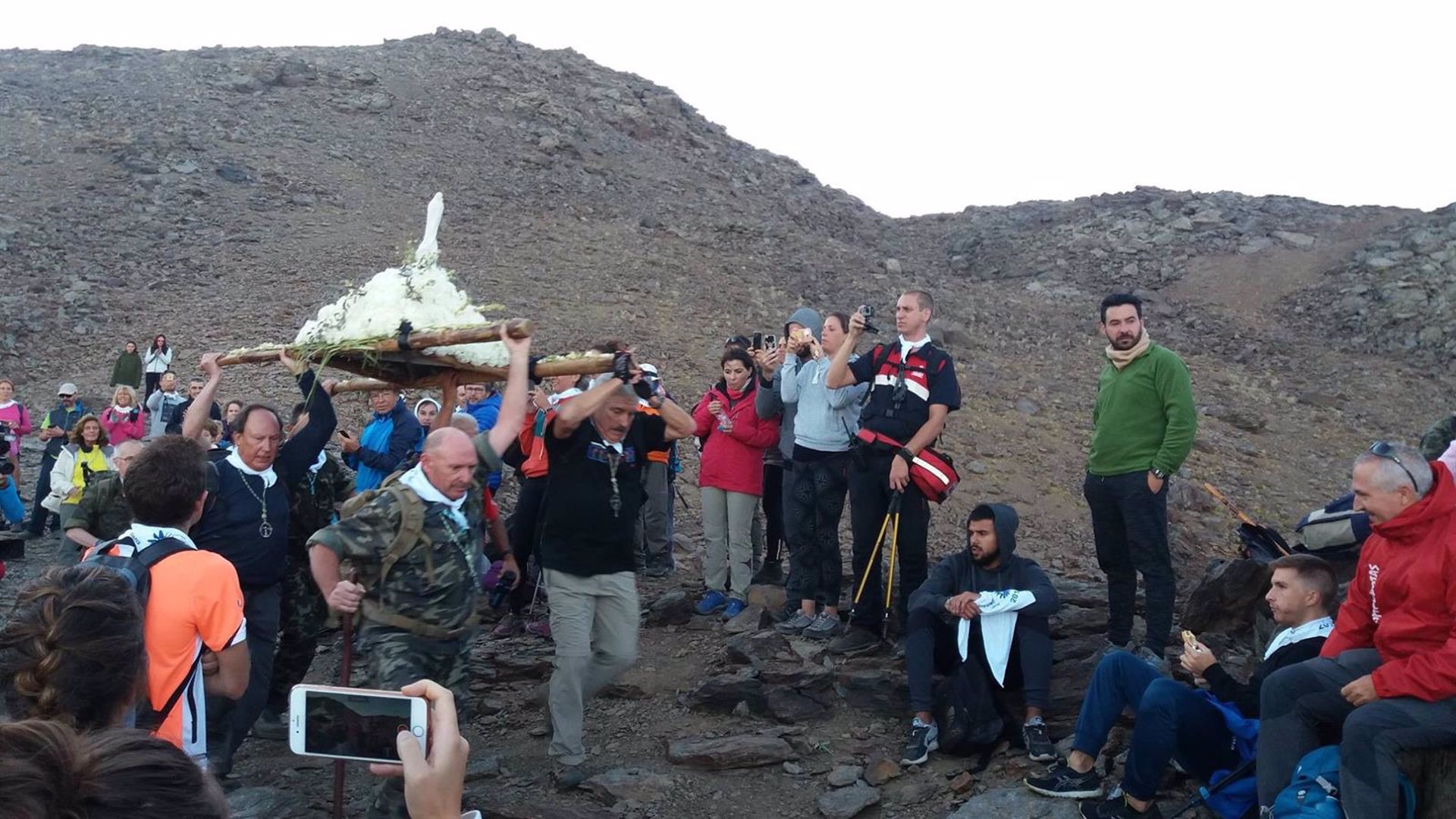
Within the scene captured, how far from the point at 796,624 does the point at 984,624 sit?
73.6 inches

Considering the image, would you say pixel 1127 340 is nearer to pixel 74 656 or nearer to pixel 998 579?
pixel 998 579

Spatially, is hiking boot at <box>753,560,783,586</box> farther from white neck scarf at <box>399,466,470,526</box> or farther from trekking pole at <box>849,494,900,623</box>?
white neck scarf at <box>399,466,470,526</box>

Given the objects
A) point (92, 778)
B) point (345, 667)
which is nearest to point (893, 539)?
point (345, 667)

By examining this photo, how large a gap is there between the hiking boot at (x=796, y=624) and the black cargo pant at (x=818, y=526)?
15cm

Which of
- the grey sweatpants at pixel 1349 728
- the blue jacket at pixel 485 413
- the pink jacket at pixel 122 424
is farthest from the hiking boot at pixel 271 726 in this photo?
the pink jacket at pixel 122 424

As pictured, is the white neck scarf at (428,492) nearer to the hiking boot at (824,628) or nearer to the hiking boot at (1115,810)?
the hiking boot at (1115,810)

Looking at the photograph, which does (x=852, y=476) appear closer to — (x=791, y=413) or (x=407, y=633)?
(x=791, y=413)

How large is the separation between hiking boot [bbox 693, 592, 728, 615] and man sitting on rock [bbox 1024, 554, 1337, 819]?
3.61 meters

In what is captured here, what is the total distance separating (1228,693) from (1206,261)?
26.5 meters

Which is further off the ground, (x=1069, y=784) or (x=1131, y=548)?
(x=1131, y=548)

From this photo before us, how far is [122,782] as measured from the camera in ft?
5.33

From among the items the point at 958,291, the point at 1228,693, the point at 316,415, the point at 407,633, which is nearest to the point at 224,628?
the point at 407,633

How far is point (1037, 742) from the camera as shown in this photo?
6047mm

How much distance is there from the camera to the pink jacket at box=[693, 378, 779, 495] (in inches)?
339
